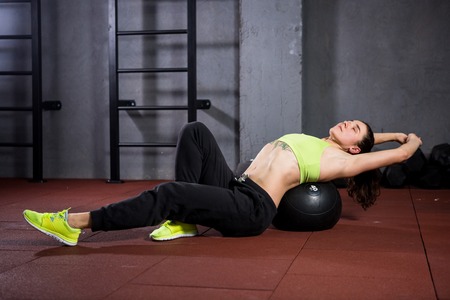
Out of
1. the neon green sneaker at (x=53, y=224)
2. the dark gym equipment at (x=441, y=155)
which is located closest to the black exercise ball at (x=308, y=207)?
the neon green sneaker at (x=53, y=224)

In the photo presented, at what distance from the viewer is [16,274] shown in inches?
90.1

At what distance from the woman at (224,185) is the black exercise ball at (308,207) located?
51 mm

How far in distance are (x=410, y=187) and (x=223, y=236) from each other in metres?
2.79

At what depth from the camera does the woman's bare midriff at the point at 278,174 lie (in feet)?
9.91

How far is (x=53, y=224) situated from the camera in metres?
2.70

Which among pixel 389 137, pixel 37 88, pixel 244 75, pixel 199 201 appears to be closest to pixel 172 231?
pixel 199 201

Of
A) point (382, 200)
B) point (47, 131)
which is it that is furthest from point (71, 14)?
point (382, 200)

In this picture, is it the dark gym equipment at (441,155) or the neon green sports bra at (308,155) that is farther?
the dark gym equipment at (441,155)

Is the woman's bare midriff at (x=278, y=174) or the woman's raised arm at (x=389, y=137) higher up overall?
the woman's raised arm at (x=389, y=137)

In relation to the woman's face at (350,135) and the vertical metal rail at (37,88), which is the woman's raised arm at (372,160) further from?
the vertical metal rail at (37,88)

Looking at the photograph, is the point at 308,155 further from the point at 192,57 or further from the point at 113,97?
the point at 113,97

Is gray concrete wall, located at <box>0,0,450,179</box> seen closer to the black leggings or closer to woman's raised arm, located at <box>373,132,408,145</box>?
woman's raised arm, located at <box>373,132,408,145</box>

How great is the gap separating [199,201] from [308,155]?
0.62 metres

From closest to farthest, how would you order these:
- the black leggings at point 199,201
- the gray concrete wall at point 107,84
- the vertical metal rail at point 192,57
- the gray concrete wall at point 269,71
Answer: the black leggings at point 199,201
the vertical metal rail at point 192,57
the gray concrete wall at point 269,71
the gray concrete wall at point 107,84
